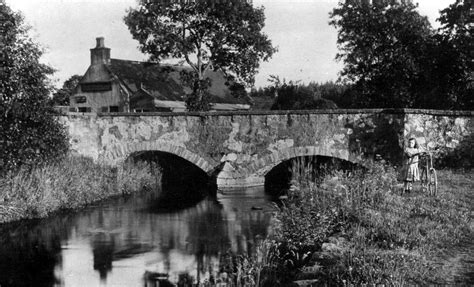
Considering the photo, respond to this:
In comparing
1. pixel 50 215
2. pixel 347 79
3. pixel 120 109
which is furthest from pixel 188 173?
pixel 347 79

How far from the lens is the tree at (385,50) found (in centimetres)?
3075

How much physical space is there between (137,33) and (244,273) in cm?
2536

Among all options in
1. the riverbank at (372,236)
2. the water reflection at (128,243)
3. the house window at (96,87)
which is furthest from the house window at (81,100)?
the riverbank at (372,236)

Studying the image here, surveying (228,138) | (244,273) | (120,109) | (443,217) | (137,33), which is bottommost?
(244,273)

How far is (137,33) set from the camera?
32031 millimetres

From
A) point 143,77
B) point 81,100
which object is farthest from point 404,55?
point 81,100

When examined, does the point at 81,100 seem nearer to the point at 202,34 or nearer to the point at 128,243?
the point at 202,34

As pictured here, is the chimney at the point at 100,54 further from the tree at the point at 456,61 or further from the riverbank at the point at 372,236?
the riverbank at the point at 372,236

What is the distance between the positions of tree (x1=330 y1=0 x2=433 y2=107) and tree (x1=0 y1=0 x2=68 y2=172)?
20.9 meters

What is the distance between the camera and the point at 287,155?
19.9 meters

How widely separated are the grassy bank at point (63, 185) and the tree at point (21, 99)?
0.62 metres

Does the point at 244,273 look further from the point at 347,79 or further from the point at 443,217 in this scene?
the point at 347,79

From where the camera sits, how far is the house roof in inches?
1399

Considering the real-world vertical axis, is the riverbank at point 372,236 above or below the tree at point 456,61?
below
